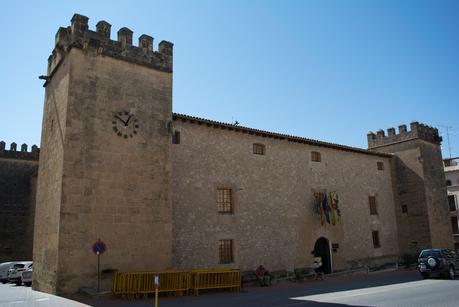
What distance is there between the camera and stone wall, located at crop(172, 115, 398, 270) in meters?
17.9

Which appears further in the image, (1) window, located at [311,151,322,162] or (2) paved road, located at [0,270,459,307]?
(1) window, located at [311,151,322,162]

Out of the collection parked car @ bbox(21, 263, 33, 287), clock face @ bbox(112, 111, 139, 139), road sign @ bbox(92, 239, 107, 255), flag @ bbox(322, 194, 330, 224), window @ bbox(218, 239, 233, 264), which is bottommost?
parked car @ bbox(21, 263, 33, 287)

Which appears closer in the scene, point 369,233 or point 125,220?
point 125,220

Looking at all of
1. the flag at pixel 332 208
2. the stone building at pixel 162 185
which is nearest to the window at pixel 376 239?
the stone building at pixel 162 185

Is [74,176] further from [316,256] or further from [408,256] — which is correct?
[408,256]

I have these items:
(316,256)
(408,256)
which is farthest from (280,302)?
(408,256)

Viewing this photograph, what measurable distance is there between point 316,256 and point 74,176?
563 inches

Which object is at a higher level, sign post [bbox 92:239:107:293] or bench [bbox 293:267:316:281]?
sign post [bbox 92:239:107:293]

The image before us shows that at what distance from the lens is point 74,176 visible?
14.0 metres

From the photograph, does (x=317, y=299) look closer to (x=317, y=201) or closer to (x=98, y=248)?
(x=98, y=248)

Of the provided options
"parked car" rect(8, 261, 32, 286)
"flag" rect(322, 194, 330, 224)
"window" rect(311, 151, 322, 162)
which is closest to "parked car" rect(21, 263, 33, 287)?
A: "parked car" rect(8, 261, 32, 286)

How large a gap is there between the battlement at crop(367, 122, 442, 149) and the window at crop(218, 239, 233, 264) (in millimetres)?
16947

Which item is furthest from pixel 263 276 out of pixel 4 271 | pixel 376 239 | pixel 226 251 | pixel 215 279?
pixel 4 271

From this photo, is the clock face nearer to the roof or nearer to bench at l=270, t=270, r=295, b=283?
the roof
